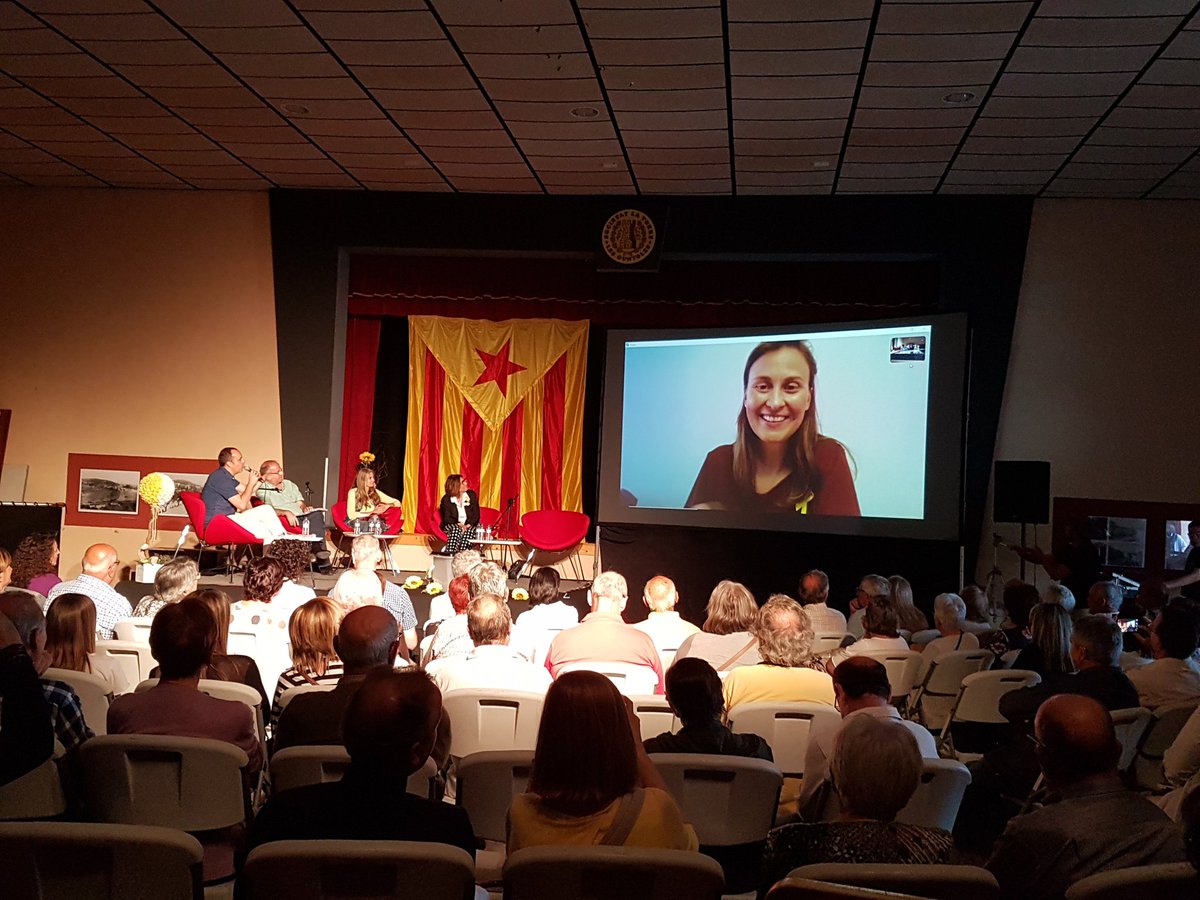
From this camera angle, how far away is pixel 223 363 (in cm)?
1055

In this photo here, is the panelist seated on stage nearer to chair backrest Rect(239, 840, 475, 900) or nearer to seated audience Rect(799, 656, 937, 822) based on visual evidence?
seated audience Rect(799, 656, 937, 822)

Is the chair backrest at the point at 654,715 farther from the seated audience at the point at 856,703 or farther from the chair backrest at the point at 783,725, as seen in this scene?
the seated audience at the point at 856,703

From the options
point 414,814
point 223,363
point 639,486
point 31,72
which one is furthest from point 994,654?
point 223,363

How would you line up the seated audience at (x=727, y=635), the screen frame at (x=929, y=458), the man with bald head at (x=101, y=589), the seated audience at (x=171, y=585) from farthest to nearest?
1. the screen frame at (x=929, y=458)
2. the man with bald head at (x=101, y=589)
3. the seated audience at (x=171, y=585)
4. the seated audience at (x=727, y=635)

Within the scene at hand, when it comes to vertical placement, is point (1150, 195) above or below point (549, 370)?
above

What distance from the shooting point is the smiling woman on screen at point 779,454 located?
29.3 ft

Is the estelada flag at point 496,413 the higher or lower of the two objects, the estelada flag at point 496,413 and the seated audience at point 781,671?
the higher

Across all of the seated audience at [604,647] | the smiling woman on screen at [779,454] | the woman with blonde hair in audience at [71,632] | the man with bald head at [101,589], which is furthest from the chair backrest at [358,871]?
the smiling woman on screen at [779,454]

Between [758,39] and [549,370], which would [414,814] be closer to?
[758,39]

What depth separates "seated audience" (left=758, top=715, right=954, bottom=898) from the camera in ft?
6.54

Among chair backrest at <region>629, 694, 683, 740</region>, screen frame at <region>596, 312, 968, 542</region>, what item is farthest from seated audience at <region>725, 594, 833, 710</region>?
screen frame at <region>596, 312, 968, 542</region>

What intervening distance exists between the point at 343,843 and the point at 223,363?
9.62 m

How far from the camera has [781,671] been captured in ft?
11.8

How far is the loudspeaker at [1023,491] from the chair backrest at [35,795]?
7793mm
